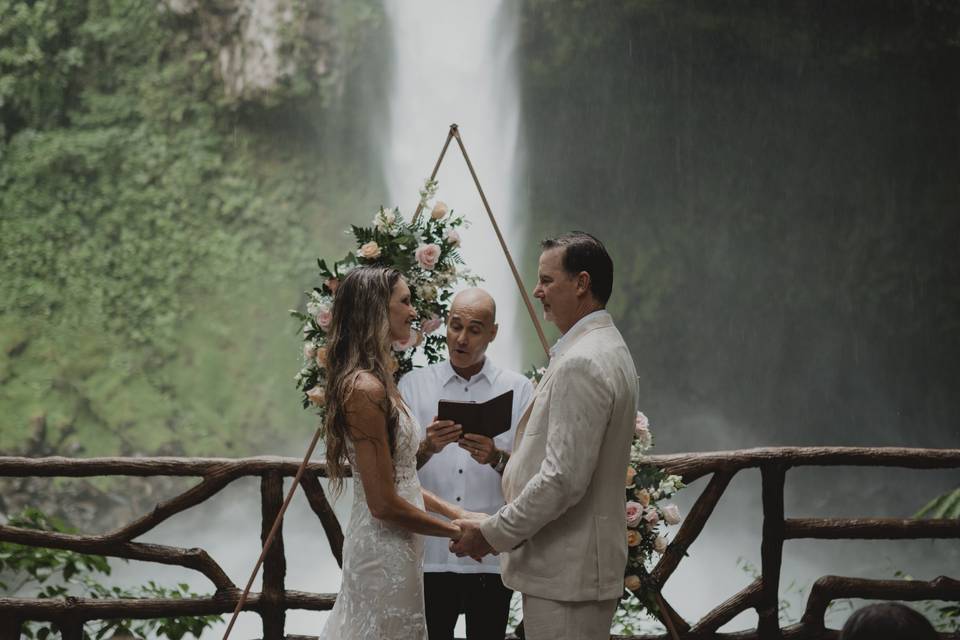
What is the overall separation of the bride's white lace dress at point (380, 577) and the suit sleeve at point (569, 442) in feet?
1.46


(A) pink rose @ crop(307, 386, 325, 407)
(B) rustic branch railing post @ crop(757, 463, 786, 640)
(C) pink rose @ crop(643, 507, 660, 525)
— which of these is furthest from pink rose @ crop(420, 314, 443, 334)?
(B) rustic branch railing post @ crop(757, 463, 786, 640)

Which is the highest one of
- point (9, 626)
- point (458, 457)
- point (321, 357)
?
point (321, 357)

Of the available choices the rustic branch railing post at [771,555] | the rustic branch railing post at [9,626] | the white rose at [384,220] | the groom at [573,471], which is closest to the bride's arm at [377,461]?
the groom at [573,471]

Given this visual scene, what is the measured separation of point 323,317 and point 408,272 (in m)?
0.37

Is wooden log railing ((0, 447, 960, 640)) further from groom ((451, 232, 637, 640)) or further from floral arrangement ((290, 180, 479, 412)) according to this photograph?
groom ((451, 232, 637, 640))

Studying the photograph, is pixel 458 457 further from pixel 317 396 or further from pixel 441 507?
pixel 317 396

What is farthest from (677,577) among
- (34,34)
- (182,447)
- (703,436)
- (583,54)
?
(34,34)

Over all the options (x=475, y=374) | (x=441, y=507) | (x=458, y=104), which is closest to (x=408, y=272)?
(x=475, y=374)

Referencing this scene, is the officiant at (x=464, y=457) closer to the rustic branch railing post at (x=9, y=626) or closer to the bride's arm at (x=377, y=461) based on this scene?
the bride's arm at (x=377, y=461)

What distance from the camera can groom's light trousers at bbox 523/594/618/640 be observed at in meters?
2.57

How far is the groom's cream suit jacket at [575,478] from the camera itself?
2539mm

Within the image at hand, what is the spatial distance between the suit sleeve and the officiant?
77 centimetres

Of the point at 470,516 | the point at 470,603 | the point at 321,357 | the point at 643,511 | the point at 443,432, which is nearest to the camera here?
the point at 470,516

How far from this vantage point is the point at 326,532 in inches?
167
